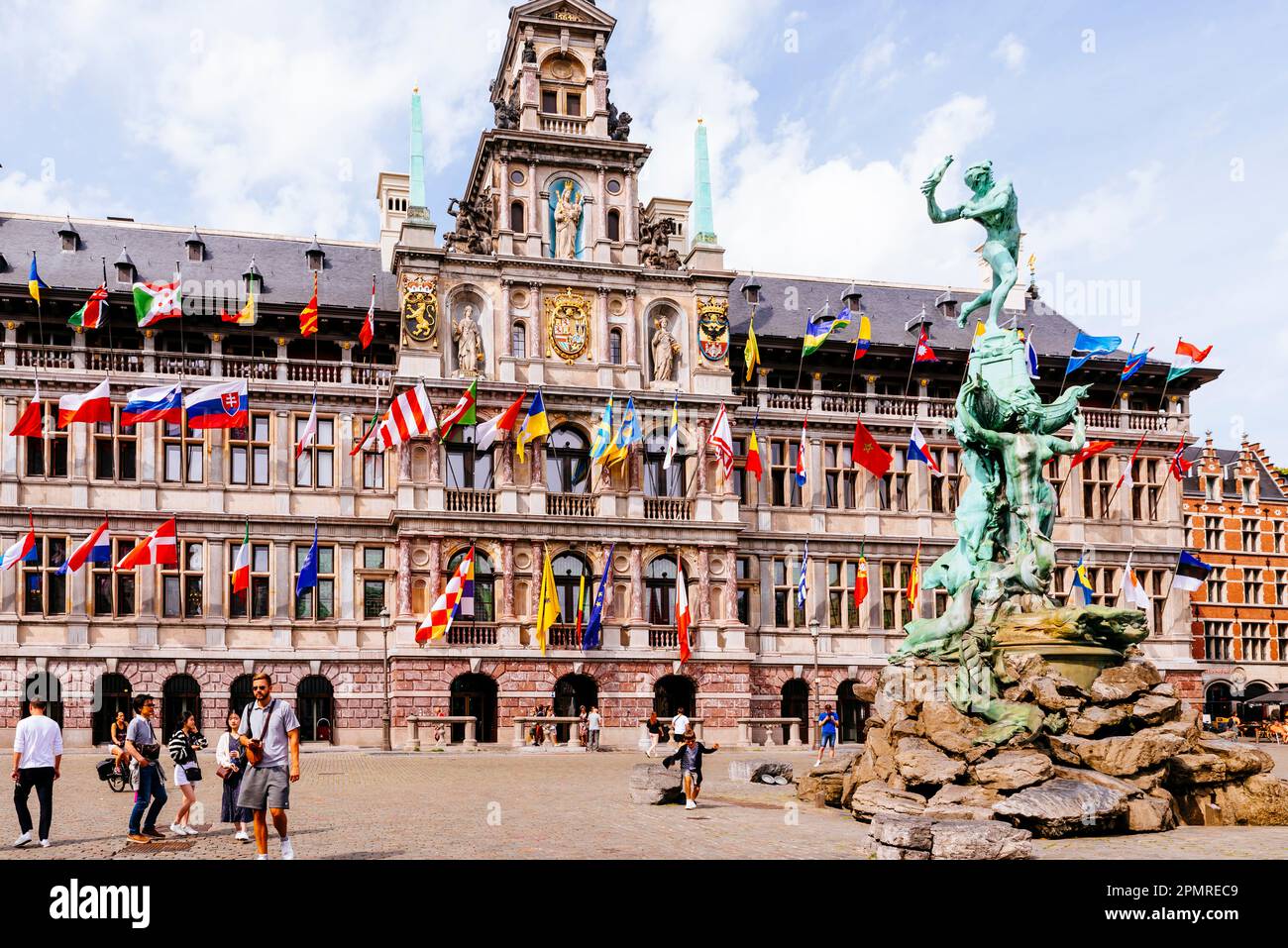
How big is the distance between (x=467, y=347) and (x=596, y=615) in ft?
36.3

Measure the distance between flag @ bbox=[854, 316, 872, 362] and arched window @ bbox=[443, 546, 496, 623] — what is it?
1655 centimetres

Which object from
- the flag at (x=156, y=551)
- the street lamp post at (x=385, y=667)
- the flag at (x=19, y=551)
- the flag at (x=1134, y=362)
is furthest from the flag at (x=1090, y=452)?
the flag at (x=19, y=551)

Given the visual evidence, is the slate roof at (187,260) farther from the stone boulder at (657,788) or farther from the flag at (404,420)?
the stone boulder at (657,788)

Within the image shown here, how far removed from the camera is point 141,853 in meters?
17.8

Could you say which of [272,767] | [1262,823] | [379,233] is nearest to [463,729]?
[379,233]

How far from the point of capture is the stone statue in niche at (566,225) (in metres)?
54.2

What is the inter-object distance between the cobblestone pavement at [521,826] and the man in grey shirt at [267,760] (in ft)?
4.23

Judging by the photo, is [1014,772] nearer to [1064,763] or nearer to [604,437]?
[1064,763]

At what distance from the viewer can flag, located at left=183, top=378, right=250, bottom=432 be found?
4594cm

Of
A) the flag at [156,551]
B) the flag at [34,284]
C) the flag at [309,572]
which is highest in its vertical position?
the flag at [34,284]

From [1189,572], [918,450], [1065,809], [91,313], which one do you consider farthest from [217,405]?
[1189,572]

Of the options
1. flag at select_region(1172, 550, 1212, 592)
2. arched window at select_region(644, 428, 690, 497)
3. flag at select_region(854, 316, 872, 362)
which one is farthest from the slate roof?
flag at select_region(1172, 550, 1212, 592)
